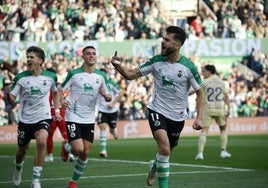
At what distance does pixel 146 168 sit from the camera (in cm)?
2095

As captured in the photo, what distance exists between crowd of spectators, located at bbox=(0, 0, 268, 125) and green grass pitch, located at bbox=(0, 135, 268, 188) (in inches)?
321

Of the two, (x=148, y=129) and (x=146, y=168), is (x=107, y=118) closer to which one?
(x=146, y=168)

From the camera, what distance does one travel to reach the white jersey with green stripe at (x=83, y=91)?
683 inches

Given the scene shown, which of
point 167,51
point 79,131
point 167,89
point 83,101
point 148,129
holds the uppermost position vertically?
point 167,51

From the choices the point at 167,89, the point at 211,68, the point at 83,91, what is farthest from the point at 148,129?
the point at 167,89

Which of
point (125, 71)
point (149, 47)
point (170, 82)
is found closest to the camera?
point (125, 71)

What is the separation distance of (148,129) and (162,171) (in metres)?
23.1

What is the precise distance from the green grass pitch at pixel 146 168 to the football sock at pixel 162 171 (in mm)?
2106

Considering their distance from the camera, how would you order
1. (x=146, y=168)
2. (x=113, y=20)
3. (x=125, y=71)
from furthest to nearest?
(x=113, y=20)
(x=146, y=168)
(x=125, y=71)

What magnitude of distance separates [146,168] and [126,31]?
21.4 meters

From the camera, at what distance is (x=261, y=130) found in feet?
134

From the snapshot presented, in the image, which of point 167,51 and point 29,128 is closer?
Result: point 167,51

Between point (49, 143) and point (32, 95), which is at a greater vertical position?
point (32, 95)

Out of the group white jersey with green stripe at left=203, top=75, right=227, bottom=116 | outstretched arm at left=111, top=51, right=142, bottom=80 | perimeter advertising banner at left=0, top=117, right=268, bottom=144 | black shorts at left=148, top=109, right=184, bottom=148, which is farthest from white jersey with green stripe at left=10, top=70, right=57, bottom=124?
perimeter advertising banner at left=0, top=117, right=268, bottom=144
